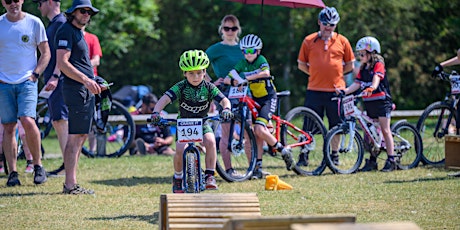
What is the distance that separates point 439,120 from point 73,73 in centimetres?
587

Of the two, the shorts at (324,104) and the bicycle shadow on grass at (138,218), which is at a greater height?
the shorts at (324,104)

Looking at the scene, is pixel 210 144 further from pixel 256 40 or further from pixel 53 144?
pixel 53 144

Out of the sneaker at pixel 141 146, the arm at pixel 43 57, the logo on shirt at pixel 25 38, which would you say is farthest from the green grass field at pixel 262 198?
the sneaker at pixel 141 146

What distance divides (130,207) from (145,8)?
67.3 ft

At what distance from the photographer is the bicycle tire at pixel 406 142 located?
41.2ft

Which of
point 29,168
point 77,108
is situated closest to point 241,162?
point 77,108

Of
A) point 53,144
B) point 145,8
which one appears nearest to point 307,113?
point 53,144

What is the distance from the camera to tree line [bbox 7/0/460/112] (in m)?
26.7

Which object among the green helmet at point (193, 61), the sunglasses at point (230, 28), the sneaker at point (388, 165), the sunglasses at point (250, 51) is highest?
the sunglasses at point (230, 28)

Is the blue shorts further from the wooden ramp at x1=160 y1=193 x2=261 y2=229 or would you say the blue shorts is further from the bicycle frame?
the wooden ramp at x1=160 y1=193 x2=261 y2=229

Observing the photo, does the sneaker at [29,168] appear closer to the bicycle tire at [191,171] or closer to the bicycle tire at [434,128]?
the bicycle tire at [191,171]

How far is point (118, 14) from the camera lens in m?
28.3

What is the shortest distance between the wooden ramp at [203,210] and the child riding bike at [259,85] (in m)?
4.18

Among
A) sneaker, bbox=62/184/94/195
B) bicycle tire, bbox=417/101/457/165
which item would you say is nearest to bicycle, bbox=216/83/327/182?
bicycle tire, bbox=417/101/457/165
